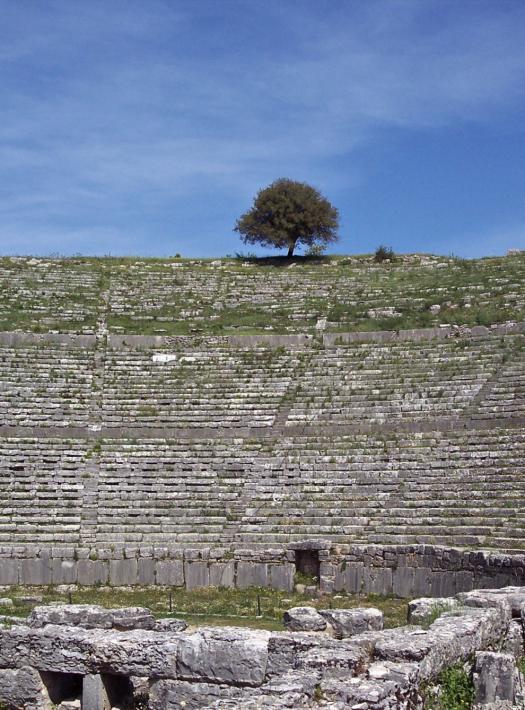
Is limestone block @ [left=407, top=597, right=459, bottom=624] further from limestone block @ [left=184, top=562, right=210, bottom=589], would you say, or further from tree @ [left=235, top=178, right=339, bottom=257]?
tree @ [left=235, top=178, right=339, bottom=257]

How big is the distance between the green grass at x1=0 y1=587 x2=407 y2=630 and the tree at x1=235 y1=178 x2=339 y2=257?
2643 cm

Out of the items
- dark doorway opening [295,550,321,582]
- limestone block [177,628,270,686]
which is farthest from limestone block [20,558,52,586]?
limestone block [177,628,270,686]

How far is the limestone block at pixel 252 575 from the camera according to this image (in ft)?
77.0

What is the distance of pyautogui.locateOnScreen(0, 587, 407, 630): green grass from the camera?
1861cm

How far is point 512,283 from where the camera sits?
3706cm

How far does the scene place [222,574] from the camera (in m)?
23.7

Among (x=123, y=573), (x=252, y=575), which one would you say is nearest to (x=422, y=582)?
(x=252, y=575)

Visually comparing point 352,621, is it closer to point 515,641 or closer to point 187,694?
point 515,641

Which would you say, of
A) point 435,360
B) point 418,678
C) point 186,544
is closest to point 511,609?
point 418,678

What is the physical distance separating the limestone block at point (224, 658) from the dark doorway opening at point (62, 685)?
1263mm

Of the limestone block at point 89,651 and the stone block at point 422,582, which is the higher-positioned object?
the limestone block at point 89,651

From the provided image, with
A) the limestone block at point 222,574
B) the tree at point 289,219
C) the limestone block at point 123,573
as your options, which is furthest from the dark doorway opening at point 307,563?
the tree at point 289,219

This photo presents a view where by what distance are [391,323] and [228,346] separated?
5454 millimetres

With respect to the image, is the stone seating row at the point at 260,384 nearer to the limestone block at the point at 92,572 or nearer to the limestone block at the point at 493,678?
the limestone block at the point at 92,572
